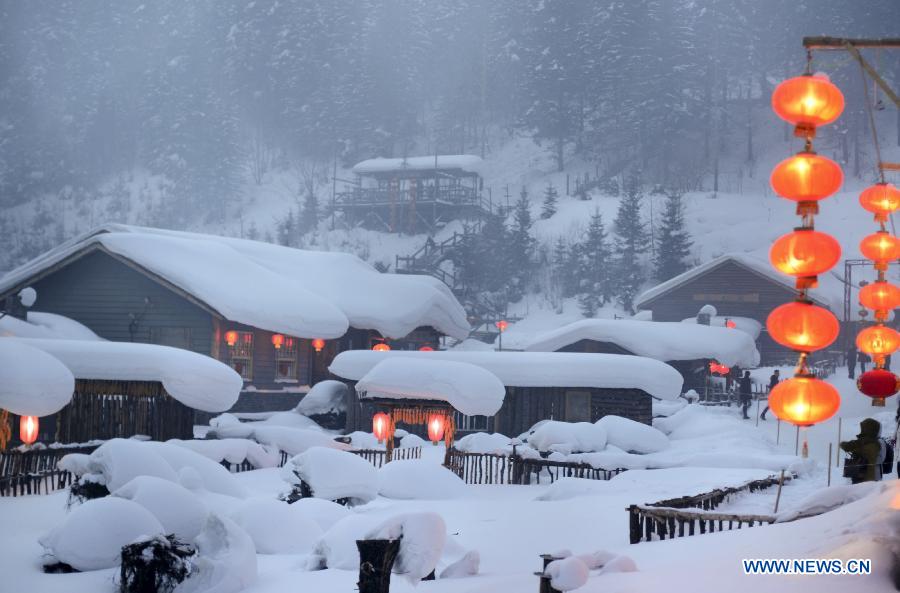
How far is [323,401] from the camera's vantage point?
31578mm

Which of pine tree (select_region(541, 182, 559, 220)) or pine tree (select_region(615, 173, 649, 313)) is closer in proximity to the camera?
pine tree (select_region(615, 173, 649, 313))

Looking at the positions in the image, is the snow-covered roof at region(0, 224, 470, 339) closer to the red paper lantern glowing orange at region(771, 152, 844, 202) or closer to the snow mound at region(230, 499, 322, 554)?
the snow mound at region(230, 499, 322, 554)

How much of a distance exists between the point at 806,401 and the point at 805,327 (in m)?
0.75

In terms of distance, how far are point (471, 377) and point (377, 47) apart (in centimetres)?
7120

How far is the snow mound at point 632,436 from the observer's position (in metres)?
25.3

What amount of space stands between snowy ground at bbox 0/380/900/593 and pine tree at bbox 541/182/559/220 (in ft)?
148

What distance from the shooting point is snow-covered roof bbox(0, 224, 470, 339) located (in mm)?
31281

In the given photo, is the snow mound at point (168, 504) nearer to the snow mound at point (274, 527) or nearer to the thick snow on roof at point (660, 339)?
the snow mound at point (274, 527)

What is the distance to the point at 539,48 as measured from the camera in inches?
3317

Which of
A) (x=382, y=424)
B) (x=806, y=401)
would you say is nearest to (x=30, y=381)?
(x=382, y=424)

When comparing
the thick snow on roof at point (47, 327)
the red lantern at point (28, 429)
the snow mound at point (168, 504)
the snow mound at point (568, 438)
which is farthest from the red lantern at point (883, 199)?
the thick snow on roof at point (47, 327)

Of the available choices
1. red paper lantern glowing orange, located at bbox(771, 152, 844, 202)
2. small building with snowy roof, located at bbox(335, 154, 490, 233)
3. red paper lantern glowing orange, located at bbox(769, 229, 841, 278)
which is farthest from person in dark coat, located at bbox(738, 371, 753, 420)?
small building with snowy roof, located at bbox(335, 154, 490, 233)

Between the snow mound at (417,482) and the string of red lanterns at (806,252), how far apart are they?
1099cm

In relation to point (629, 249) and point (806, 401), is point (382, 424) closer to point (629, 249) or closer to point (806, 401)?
point (806, 401)
